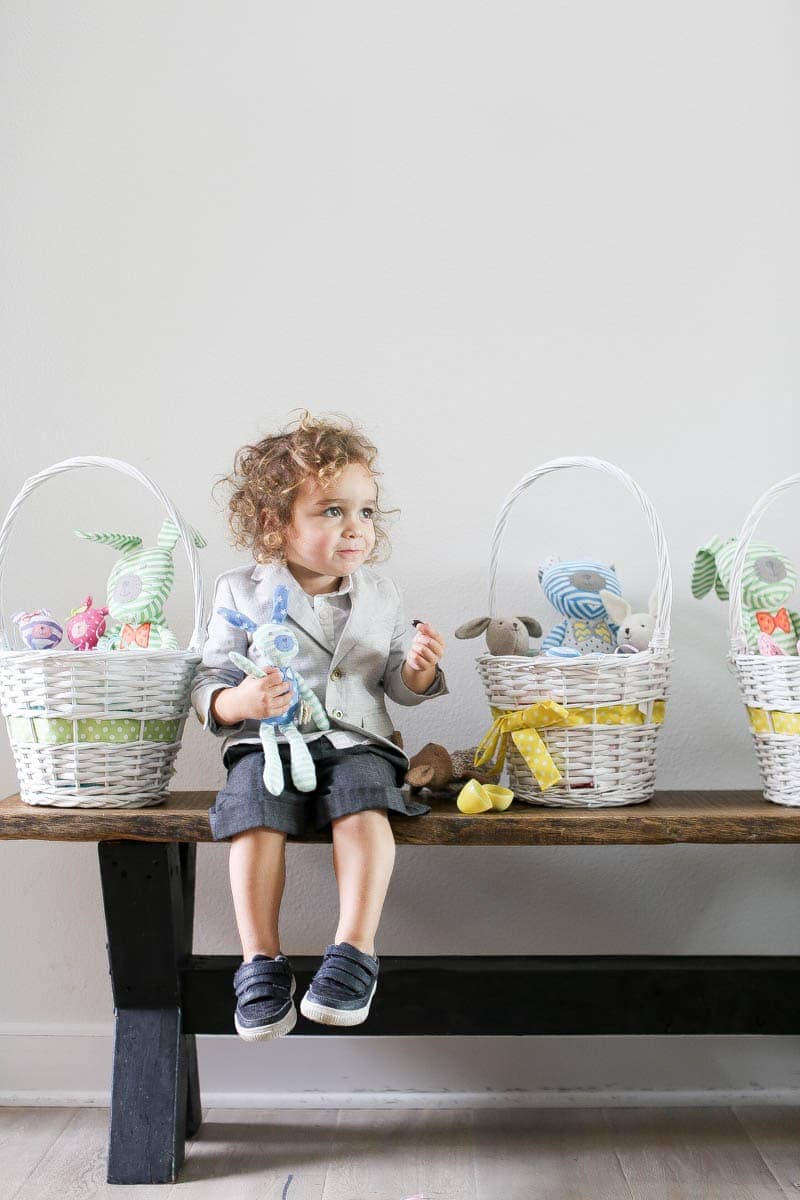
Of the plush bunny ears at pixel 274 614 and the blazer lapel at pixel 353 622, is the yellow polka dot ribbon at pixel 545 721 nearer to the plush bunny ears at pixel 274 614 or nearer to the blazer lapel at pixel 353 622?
the blazer lapel at pixel 353 622

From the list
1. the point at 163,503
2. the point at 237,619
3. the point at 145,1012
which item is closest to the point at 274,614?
the point at 237,619

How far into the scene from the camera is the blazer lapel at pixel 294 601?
165cm

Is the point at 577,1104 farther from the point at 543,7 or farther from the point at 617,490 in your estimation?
the point at 543,7

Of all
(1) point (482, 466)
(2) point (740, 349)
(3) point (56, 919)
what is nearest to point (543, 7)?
(2) point (740, 349)

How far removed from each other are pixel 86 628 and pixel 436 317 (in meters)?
0.80

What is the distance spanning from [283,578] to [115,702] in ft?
0.98

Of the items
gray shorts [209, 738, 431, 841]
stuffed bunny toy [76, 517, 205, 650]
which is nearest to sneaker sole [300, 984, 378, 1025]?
gray shorts [209, 738, 431, 841]

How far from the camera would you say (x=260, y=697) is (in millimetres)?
1492

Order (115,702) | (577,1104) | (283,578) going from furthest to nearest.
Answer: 1. (577,1104)
2. (283,578)
3. (115,702)

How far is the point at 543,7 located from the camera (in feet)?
6.46

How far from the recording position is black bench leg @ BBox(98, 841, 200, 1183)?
5.31 feet

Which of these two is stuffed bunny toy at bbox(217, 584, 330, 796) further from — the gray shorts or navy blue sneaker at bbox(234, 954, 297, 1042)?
navy blue sneaker at bbox(234, 954, 297, 1042)

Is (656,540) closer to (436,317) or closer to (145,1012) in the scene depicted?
(436,317)

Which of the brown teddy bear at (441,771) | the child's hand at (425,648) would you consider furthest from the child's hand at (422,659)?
the brown teddy bear at (441,771)
